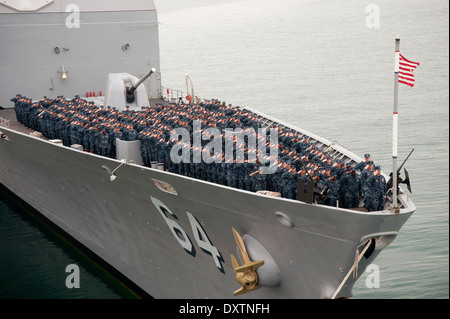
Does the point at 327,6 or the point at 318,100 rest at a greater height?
the point at 327,6

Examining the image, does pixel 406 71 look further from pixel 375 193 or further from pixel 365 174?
pixel 375 193

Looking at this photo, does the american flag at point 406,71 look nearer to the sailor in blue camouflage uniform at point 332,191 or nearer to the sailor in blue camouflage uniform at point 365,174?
the sailor in blue camouflage uniform at point 365,174

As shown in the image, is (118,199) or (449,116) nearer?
(118,199)

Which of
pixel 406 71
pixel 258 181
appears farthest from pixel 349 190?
pixel 406 71

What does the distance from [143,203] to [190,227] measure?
1665 mm

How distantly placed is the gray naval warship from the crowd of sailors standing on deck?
1.61 feet

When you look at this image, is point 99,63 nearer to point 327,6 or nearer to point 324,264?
point 324,264

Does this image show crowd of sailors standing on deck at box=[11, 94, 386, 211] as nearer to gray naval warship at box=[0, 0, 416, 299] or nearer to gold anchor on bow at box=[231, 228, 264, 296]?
gray naval warship at box=[0, 0, 416, 299]

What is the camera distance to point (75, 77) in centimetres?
2498

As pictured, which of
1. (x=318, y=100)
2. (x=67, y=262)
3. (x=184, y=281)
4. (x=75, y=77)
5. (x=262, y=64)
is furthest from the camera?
(x=262, y=64)

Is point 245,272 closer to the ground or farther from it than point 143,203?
closer to the ground

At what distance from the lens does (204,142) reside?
1477 centimetres

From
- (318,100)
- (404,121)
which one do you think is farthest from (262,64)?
(404,121)

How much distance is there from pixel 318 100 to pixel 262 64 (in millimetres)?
17030
